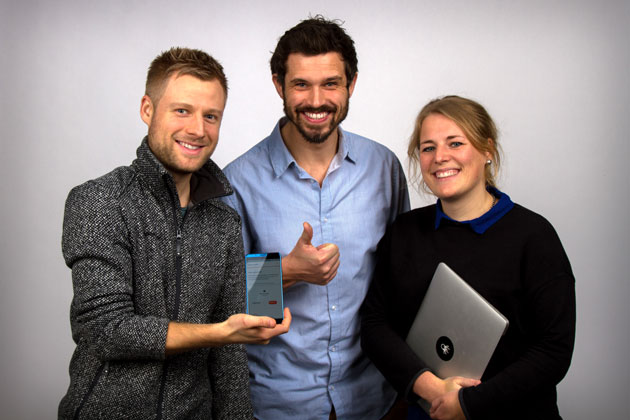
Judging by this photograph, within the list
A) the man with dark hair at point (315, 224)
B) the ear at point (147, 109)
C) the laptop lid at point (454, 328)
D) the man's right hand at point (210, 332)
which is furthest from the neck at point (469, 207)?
the ear at point (147, 109)

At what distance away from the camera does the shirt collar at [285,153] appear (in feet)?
7.24

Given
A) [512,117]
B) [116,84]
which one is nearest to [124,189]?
[116,84]

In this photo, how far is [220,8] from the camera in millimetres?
3227

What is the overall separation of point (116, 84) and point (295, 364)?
1975 millimetres

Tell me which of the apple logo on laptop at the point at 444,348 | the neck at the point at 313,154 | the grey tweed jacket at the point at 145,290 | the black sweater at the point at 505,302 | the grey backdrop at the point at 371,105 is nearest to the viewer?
the grey tweed jacket at the point at 145,290

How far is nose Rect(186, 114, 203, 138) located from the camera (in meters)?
1.73

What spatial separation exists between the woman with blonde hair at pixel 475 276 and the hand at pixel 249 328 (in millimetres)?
547

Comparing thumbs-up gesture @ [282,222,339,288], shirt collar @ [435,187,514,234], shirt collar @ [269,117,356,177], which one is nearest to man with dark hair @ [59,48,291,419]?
thumbs-up gesture @ [282,222,339,288]

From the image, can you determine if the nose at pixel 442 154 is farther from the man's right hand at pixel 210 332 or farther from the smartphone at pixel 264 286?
the man's right hand at pixel 210 332

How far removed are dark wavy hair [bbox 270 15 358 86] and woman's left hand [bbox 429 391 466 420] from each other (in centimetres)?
127

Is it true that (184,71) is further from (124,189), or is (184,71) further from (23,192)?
(23,192)

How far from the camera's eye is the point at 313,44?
7.02ft

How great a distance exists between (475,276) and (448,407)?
43cm

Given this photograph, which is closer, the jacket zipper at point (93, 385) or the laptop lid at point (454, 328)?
the jacket zipper at point (93, 385)
